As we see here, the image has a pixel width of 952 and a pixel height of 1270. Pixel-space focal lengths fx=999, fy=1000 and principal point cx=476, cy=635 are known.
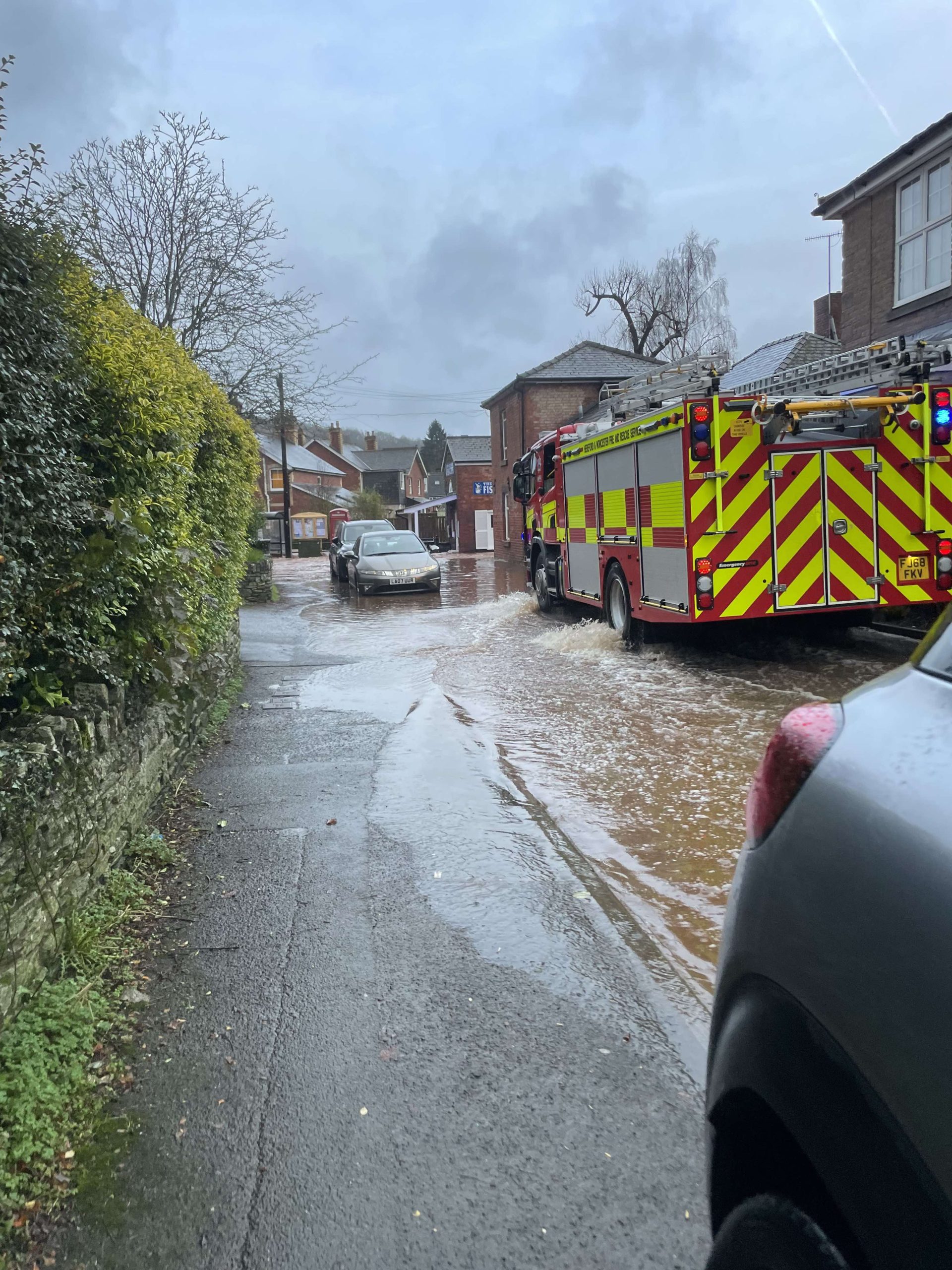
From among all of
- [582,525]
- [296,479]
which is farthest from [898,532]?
[296,479]

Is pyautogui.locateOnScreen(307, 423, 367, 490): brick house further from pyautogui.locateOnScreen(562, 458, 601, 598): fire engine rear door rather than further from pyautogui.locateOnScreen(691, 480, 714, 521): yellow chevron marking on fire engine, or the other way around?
pyautogui.locateOnScreen(691, 480, 714, 521): yellow chevron marking on fire engine

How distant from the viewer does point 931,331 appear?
1496 cm

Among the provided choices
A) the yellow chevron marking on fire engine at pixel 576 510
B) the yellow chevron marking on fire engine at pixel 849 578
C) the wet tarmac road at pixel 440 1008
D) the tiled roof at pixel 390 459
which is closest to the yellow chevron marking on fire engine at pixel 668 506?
the yellow chevron marking on fire engine at pixel 849 578

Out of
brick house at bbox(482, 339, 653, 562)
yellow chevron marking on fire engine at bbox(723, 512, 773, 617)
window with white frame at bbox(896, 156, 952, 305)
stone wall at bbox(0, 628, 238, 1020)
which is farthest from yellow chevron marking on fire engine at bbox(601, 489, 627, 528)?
brick house at bbox(482, 339, 653, 562)

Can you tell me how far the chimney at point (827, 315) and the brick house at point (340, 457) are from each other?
7150 cm

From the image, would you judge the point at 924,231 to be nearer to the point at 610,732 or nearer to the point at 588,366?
the point at 610,732

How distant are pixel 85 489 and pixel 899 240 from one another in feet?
51.7

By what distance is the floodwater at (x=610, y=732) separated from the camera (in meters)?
4.94

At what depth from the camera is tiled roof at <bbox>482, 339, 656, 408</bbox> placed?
36281mm

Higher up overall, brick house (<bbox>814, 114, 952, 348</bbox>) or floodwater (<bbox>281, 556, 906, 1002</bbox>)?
brick house (<bbox>814, 114, 952, 348</bbox>)

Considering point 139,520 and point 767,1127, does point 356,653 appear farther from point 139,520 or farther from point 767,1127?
point 767,1127

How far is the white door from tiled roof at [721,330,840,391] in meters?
24.9

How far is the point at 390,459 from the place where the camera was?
109938 mm

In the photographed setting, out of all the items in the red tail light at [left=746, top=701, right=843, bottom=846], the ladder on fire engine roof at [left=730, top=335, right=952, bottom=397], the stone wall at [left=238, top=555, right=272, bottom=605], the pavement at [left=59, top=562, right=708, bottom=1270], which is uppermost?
the ladder on fire engine roof at [left=730, top=335, right=952, bottom=397]
